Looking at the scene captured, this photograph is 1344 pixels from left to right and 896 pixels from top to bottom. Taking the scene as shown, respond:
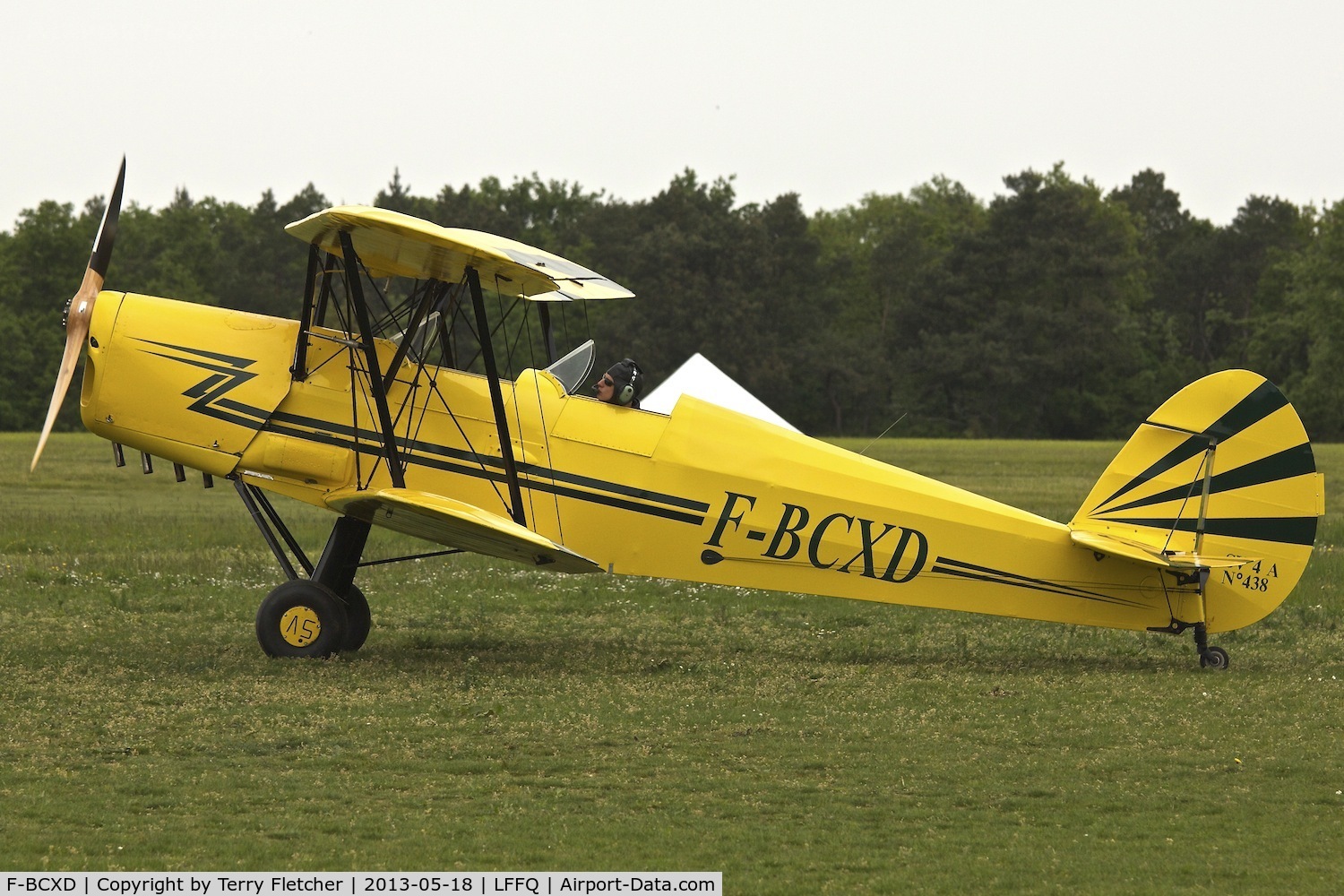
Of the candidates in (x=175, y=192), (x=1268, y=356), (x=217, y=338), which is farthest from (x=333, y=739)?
(x=175, y=192)

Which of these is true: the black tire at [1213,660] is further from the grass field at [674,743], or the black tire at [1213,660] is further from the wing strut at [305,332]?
the wing strut at [305,332]

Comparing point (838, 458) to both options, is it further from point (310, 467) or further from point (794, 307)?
point (794, 307)

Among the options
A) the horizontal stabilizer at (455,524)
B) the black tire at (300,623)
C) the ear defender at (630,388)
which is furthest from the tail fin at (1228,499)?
the black tire at (300,623)

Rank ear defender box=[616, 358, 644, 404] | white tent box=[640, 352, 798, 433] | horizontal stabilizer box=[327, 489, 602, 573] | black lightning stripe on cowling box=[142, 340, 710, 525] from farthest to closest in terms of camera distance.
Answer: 1. white tent box=[640, 352, 798, 433]
2. ear defender box=[616, 358, 644, 404]
3. black lightning stripe on cowling box=[142, 340, 710, 525]
4. horizontal stabilizer box=[327, 489, 602, 573]

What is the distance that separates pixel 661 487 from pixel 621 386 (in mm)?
781

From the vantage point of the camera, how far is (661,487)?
10078 mm

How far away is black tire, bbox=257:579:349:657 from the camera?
9.64m

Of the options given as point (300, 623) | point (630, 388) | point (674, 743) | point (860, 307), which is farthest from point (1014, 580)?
point (860, 307)

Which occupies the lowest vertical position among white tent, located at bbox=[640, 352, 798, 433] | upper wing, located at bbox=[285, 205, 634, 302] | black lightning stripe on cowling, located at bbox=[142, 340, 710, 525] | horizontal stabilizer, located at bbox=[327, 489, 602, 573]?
horizontal stabilizer, located at bbox=[327, 489, 602, 573]

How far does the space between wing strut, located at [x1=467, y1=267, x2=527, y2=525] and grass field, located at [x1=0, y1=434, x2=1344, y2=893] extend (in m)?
1.16

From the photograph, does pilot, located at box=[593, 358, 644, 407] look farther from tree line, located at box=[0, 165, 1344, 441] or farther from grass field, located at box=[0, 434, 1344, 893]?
tree line, located at box=[0, 165, 1344, 441]

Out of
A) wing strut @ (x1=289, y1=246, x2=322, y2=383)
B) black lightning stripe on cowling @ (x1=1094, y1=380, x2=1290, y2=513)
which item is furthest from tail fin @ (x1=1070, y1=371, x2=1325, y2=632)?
wing strut @ (x1=289, y1=246, x2=322, y2=383)
